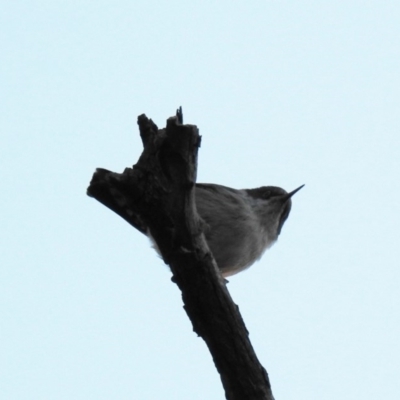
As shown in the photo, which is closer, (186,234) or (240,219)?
(186,234)

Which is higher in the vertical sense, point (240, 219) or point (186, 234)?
point (240, 219)

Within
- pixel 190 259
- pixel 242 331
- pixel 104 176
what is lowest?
pixel 242 331

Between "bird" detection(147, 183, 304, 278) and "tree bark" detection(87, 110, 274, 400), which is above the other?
"bird" detection(147, 183, 304, 278)

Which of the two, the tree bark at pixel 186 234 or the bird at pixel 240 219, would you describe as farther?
the bird at pixel 240 219

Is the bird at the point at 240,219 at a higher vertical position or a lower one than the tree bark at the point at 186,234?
higher

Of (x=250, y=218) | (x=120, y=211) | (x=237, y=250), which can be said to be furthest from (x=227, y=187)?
(x=120, y=211)

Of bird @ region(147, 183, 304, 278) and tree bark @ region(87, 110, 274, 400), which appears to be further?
bird @ region(147, 183, 304, 278)

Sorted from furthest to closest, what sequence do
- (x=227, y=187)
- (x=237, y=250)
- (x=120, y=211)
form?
1. (x=227, y=187)
2. (x=237, y=250)
3. (x=120, y=211)

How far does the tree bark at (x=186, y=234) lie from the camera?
12.6 ft

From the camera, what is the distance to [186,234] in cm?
392

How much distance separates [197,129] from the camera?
385 cm

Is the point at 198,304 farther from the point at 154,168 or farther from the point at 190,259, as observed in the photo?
the point at 154,168

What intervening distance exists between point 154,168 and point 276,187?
4.78m

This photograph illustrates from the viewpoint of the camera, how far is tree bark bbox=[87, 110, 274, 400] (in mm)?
3842
